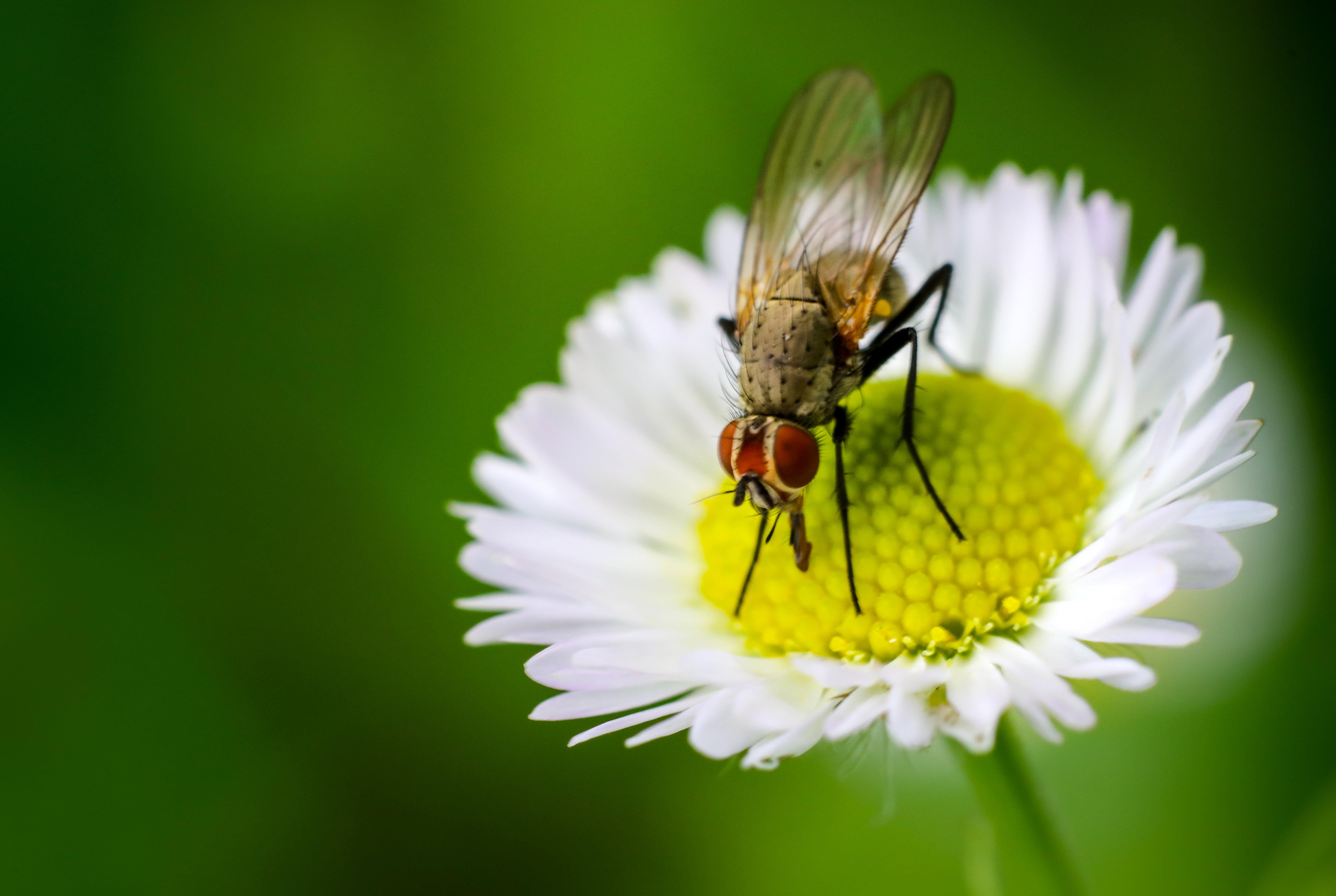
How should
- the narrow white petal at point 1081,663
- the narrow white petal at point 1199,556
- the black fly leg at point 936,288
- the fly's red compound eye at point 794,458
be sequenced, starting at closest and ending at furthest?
the narrow white petal at point 1081,663
the narrow white petal at point 1199,556
the fly's red compound eye at point 794,458
the black fly leg at point 936,288

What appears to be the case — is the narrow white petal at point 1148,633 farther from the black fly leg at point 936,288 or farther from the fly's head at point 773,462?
the black fly leg at point 936,288

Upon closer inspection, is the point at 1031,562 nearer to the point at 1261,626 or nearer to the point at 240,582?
the point at 1261,626

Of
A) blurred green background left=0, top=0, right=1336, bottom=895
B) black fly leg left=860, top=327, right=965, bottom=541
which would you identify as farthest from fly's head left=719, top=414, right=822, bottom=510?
blurred green background left=0, top=0, right=1336, bottom=895

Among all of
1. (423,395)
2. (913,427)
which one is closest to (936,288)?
(913,427)

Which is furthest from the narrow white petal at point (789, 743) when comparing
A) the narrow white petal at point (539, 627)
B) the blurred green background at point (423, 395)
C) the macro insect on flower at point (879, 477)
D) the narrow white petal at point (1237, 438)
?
the blurred green background at point (423, 395)

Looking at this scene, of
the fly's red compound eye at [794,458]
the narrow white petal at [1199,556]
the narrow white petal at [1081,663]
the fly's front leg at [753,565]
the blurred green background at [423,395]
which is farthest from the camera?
the blurred green background at [423,395]
